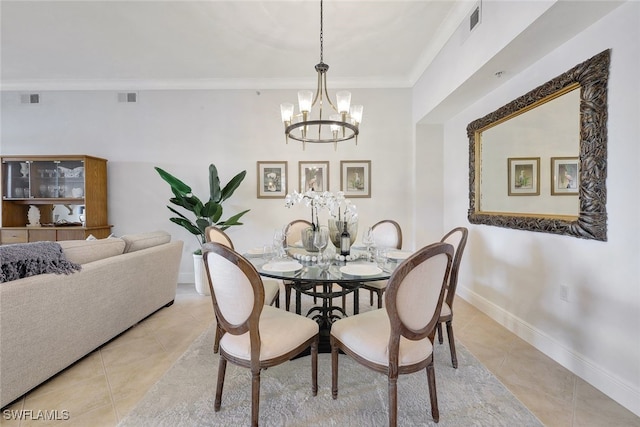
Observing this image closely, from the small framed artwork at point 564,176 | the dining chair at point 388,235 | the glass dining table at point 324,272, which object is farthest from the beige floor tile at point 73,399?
the small framed artwork at point 564,176

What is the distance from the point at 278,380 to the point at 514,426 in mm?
1354

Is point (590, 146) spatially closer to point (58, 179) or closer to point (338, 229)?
point (338, 229)

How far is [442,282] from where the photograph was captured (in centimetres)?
132

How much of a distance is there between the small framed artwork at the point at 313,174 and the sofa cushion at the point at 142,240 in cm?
190

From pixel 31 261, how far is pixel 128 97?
129 inches

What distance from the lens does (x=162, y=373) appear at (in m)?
1.87

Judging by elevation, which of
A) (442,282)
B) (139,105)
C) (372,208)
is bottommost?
(442,282)

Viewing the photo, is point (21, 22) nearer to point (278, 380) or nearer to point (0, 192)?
point (0, 192)

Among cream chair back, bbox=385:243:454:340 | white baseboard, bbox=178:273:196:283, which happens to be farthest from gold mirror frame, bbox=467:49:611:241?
white baseboard, bbox=178:273:196:283

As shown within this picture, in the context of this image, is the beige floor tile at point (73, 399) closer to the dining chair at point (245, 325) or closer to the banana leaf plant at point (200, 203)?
the dining chair at point (245, 325)

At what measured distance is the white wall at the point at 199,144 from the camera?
3.94 metres

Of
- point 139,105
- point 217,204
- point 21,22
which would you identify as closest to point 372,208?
point 217,204

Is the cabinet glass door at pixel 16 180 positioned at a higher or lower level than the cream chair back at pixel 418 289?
higher

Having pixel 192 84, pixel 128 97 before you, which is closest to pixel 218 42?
pixel 192 84
